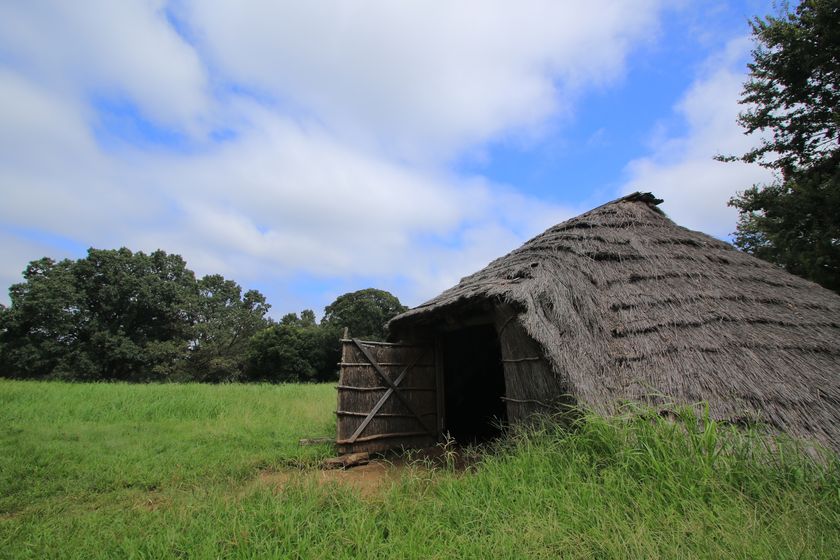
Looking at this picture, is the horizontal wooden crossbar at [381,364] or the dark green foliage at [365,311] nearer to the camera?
the horizontal wooden crossbar at [381,364]

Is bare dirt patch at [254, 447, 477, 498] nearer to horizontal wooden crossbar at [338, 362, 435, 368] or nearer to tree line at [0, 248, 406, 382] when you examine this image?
horizontal wooden crossbar at [338, 362, 435, 368]

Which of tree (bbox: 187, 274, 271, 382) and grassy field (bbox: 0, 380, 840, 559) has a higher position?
tree (bbox: 187, 274, 271, 382)

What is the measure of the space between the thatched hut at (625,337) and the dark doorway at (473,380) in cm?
126

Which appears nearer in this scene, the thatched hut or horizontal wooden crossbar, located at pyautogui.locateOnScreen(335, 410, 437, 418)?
the thatched hut

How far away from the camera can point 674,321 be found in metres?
4.48

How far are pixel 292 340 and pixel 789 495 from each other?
2452cm

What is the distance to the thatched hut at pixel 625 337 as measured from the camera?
381 cm

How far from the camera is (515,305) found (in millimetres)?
4773

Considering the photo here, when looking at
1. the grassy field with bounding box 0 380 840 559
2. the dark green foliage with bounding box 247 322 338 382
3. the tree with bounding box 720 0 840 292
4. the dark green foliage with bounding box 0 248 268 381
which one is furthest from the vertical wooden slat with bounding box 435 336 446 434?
the dark green foliage with bounding box 0 248 268 381

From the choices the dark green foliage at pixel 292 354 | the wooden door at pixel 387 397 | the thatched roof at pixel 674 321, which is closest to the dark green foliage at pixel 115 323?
the dark green foliage at pixel 292 354

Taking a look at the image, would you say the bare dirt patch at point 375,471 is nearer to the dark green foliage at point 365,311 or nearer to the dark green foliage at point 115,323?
the dark green foliage at point 365,311

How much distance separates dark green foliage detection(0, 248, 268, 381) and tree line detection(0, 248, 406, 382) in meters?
0.05

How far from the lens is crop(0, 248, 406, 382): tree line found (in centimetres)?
2203

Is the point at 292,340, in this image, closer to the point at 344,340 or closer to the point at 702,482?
the point at 344,340
